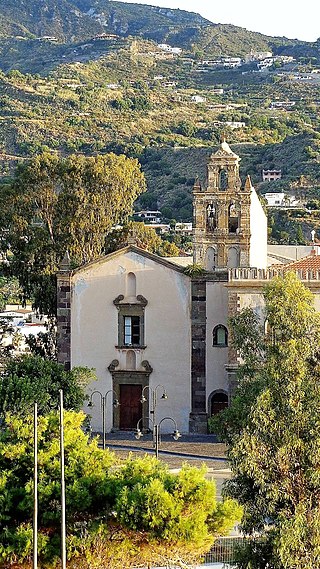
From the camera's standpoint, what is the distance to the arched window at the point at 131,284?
134ft

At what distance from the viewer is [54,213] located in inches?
1839

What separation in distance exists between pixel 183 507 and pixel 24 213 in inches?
981

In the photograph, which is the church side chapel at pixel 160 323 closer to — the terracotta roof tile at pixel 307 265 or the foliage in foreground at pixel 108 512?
the terracotta roof tile at pixel 307 265

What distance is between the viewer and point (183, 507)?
23.2 metres

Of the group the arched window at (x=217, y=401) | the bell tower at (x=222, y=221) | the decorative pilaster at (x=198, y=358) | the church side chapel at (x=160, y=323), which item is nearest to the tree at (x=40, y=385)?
the church side chapel at (x=160, y=323)

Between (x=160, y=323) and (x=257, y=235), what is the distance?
530 centimetres

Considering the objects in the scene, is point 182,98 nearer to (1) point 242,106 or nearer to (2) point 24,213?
(1) point 242,106

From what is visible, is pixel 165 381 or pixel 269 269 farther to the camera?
pixel 165 381

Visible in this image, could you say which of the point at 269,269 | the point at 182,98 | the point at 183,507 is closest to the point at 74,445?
the point at 183,507

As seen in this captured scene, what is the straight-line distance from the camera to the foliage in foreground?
23031 mm

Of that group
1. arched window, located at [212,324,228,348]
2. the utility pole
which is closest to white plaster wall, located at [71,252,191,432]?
arched window, located at [212,324,228,348]

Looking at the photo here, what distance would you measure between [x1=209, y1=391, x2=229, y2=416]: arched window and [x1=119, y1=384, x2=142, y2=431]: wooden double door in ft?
7.56

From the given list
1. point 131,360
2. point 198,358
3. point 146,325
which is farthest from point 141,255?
point 198,358

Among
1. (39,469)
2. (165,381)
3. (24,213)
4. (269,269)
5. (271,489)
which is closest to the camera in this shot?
(271,489)
